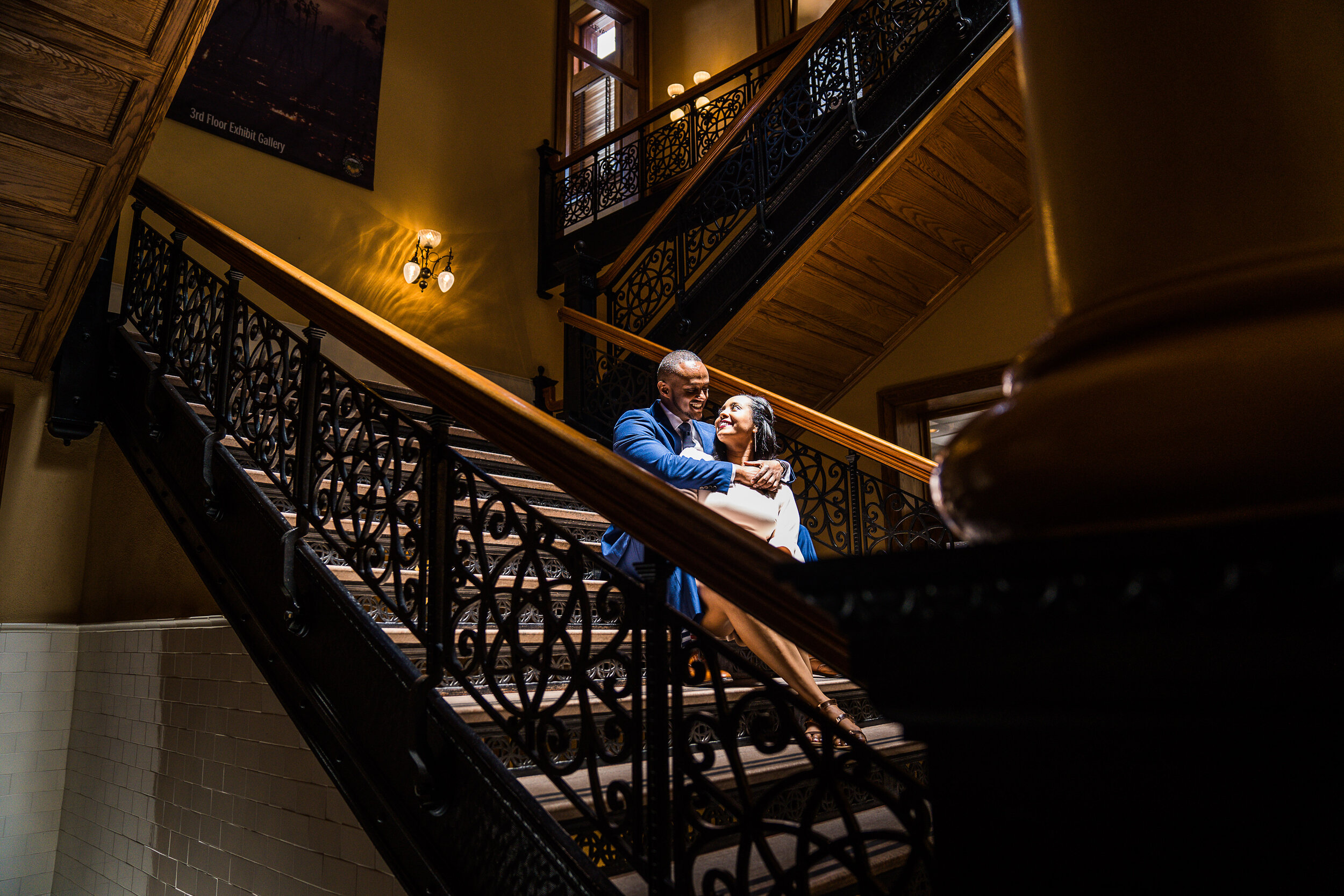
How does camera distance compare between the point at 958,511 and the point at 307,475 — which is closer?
the point at 958,511

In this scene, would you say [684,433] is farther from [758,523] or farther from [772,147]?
[772,147]

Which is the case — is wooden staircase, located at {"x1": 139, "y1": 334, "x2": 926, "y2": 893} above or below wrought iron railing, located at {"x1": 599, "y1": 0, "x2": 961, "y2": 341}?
below

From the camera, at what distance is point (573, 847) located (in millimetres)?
1649

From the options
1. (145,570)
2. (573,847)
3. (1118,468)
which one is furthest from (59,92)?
(1118,468)

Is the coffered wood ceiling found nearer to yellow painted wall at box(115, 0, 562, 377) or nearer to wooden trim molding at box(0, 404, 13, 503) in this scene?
wooden trim molding at box(0, 404, 13, 503)

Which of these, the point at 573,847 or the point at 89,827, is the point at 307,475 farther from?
the point at 89,827

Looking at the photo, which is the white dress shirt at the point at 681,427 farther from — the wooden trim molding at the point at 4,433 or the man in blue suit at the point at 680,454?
the wooden trim molding at the point at 4,433

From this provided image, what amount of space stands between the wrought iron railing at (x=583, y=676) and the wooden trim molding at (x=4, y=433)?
1462 mm

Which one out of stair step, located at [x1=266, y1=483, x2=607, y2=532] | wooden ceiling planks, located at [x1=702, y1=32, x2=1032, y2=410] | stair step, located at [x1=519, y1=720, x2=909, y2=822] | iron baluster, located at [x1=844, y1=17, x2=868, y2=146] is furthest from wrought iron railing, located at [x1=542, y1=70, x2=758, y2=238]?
Answer: stair step, located at [x1=519, y1=720, x2=909, y2=822]

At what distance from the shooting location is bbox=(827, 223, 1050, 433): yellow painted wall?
5.98 metres

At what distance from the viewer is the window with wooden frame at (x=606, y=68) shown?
8.74 m

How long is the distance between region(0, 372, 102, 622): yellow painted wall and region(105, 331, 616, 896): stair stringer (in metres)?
1.43

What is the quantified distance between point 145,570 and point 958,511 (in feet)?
14.1

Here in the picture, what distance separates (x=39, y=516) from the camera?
425 centimetres
